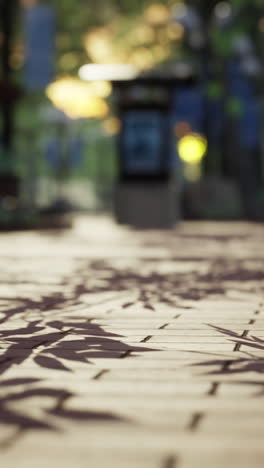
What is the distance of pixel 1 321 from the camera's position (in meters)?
5.48

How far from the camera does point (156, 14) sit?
80.5 feet

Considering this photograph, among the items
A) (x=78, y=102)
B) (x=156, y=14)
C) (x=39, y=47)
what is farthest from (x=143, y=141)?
(x=78, y=102)

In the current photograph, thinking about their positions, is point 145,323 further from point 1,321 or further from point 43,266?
point 43,266

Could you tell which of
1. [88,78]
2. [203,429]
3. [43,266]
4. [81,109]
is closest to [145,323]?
[203,429]

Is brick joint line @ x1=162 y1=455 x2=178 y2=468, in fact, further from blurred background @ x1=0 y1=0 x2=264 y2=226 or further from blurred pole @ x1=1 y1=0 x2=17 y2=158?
blurred pole @ x1=1 y1=0 x2=17 y2=158

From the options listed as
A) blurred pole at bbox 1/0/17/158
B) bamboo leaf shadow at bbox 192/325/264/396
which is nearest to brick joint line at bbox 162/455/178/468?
bamboo leaf shadow at bbox 192/325/264/396

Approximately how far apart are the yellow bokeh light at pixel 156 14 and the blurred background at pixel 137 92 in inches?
1.3

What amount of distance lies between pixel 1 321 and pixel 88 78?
557 inches

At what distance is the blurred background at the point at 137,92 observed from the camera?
65.4ft

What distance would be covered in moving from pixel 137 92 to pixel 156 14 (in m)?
4.95

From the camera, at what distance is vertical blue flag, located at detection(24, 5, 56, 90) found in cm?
2111

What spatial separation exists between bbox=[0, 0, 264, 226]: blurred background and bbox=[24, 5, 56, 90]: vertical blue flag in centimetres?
2

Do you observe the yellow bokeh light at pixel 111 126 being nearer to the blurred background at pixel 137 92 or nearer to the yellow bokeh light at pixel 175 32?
the blurred background at pixel 137 92

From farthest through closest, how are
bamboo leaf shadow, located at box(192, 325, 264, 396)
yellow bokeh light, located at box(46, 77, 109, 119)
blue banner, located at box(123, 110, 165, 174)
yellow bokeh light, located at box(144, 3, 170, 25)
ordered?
yellow bokeh light, located at box(46, 77, 109, 119)
yellow bokeh light, located at box(144, 3, 170, 25)
blue banner, located at box(123, 110, 165, 174)
bamboo leaf shadow, located at box(192, 325, 264, 396)
